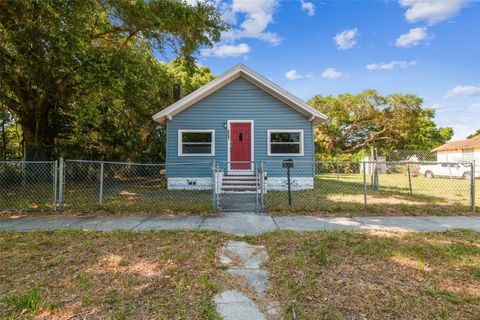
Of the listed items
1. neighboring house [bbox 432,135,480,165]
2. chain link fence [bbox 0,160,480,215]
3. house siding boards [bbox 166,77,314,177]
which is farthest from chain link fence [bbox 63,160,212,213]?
neighboring house [bbox 432,135,480,165]

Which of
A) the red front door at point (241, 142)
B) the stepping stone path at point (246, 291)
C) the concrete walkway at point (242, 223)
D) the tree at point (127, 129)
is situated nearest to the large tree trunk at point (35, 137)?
the tree at point (127, 129)

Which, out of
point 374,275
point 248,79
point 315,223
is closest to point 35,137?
point 248,79

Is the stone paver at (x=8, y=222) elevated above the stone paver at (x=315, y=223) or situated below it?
above

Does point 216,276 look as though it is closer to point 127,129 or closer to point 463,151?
point 127,129

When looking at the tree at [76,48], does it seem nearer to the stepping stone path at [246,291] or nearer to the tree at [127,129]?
the tree at [127,129]

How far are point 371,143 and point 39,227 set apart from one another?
3593cm

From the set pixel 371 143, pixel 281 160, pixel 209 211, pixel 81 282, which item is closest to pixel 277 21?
pixel 281 160

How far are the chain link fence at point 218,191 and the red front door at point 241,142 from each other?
13.0 inches

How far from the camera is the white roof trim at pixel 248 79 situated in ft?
34.7

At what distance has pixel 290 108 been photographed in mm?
11125

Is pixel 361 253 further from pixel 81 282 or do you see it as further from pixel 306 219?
pixel 81 282

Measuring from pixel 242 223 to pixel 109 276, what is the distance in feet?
9.90

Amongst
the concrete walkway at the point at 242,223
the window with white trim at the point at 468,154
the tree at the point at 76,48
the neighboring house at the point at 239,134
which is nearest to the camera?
Result: the concrete walkway at the point at 242,223

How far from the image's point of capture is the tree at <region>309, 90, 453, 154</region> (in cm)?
3091
